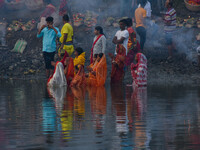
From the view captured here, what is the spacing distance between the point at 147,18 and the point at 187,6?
494 centimetres

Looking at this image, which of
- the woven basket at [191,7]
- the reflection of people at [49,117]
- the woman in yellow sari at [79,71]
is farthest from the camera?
the woven basket at [191,7]

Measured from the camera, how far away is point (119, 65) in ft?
51.3

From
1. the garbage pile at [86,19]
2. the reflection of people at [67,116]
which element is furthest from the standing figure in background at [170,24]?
the reflection of people at [67,116]

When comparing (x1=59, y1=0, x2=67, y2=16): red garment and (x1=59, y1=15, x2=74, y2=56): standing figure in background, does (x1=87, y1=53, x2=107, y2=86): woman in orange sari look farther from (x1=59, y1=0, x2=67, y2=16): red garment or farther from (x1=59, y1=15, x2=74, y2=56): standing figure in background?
(x1=59, y1=0, x2=67, y2=16): red garment

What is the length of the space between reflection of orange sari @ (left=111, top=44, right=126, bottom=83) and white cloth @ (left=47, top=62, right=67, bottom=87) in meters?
1.50

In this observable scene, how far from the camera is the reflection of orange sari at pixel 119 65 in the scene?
15519mm

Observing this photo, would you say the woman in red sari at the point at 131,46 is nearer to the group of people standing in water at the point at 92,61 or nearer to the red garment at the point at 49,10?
the group of people standing in water at the point at 92,61

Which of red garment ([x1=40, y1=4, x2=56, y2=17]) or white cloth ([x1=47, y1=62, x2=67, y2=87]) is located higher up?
red garment ([x1=40, y1=4, x2=56, y2=17])

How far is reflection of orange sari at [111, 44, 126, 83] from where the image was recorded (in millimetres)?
15519

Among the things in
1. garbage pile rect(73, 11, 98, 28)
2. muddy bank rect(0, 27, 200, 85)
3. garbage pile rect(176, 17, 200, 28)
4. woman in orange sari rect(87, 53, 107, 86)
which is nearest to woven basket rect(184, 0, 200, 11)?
garbage pile rect(176, 17, 200, 28)

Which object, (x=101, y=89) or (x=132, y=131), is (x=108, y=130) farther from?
(x=101, y=89)

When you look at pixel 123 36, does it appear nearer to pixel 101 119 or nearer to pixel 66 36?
pixel 66 36

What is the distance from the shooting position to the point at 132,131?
23.8 ft

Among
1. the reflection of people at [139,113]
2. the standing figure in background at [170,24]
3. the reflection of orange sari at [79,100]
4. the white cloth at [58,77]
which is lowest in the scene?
the reflection of people at [139,113]
